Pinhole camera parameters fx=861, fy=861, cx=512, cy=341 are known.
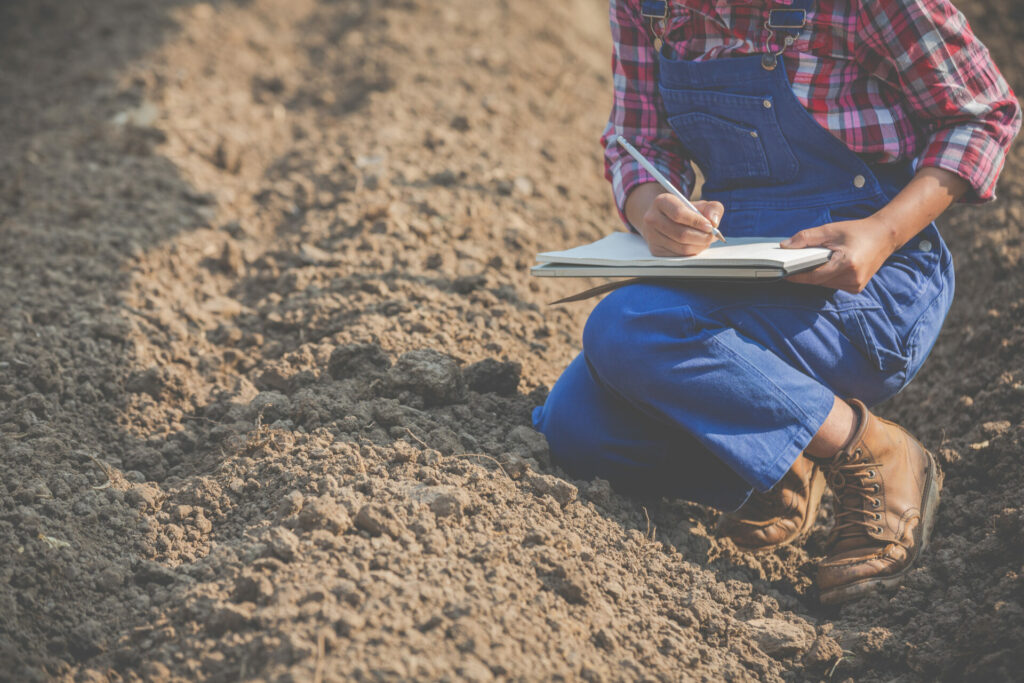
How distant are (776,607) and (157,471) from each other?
4.93ft

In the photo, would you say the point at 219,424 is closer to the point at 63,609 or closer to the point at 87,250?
the point at 63,609

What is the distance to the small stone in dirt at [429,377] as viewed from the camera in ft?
7.20

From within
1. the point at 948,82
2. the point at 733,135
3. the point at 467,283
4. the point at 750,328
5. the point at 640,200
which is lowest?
the point at 467,283

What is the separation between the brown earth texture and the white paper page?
0.49 meters

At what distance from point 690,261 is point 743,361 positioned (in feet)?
0.78

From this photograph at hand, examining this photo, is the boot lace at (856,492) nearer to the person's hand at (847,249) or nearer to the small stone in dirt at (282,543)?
the person's hand at (847,249)

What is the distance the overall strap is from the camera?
183 cm

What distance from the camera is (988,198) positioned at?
Result: 1853 mm

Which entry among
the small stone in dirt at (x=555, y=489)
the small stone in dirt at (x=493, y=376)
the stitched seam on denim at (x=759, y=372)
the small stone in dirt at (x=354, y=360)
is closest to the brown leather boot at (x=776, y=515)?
the stitched seam on denim at (x=759, y=372)

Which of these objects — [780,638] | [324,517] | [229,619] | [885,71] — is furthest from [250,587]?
[885,71]

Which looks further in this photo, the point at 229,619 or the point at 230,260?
the point at 230,260

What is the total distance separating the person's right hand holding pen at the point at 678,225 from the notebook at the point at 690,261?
0.02 metres

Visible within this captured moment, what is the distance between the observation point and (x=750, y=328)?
1.85m

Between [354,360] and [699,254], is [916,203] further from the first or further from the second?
[354,360]
